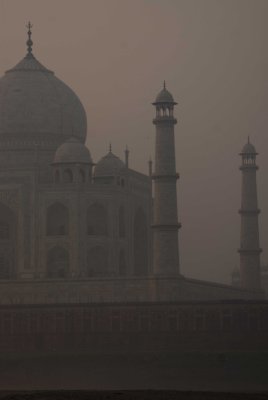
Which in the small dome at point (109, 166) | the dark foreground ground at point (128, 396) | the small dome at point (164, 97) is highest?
the small dome at point (164, 97)

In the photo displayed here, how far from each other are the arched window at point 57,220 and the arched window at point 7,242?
1.35 metres

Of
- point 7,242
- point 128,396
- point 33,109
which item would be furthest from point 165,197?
point 128,396

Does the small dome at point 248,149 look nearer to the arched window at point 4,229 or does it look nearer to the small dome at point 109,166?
the small dome at point 109,166

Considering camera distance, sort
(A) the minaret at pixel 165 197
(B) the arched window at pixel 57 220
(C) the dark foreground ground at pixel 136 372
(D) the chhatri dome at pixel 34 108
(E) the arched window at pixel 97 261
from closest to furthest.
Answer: (C) the dark foreground ground at pixel 136 372 < (A) the minaret at pixel 165 197 < (E) the arched window at pixel 97 261 < (B) the arched window at pixel 57 220 < (D) the chhatri dome at pixel 34 108

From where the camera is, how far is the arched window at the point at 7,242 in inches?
1778

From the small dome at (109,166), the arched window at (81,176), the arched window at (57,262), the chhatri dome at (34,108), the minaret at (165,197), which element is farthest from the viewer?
the chhatri dome at (34,108)

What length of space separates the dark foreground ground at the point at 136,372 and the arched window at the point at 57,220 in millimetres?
12020

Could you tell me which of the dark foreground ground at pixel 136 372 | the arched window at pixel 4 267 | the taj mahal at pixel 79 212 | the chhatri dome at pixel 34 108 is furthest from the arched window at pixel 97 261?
the dark foreground ground at pixel 136 372

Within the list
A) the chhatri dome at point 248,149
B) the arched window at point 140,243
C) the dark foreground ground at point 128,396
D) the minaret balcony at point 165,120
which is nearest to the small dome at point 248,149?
the chhatri dome at point 248,149

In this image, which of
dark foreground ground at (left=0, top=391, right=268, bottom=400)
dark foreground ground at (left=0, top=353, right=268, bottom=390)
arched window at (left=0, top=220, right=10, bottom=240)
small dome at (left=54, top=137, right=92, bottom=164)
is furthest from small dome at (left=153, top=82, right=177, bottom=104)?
dark foreground ground at (left=0, top=391, right=268, bottom=400)

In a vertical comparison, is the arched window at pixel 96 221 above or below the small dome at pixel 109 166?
below

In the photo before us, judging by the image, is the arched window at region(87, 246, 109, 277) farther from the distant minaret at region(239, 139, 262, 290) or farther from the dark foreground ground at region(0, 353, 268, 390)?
the dark foreground ground at region(0, 353, 268, 390)

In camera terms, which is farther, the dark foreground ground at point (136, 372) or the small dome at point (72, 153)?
the small dome at point (72, 153)

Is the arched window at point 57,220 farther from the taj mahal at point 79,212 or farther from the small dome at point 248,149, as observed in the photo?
the small dome at point 248,149
